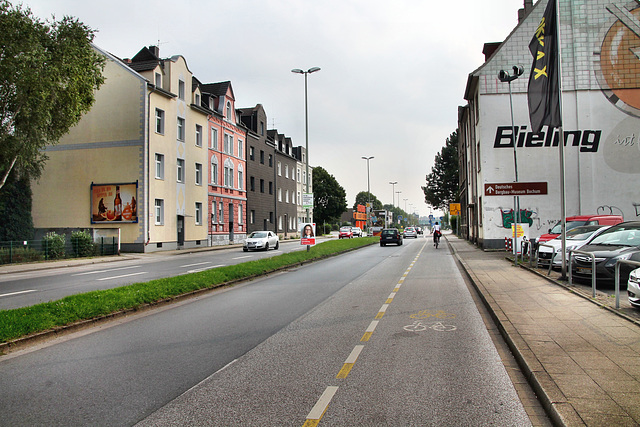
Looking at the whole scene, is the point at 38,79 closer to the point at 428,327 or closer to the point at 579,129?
the point at 428,327

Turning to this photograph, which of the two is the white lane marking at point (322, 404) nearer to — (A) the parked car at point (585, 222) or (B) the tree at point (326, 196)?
(A) the parked car at point (585, 222)

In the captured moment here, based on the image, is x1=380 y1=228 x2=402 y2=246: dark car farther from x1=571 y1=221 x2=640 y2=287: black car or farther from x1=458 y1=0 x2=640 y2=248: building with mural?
x1=571 y1=221 x2=640 y2=287: black car

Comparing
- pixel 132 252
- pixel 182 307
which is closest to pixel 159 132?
pixel 132 252

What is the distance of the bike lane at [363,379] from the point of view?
4.12 meters

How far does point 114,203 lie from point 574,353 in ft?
103

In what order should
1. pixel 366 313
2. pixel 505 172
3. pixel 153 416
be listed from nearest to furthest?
pixel 153 416
pixel 366 313
pixel 505 172

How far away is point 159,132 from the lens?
3412 centimetres

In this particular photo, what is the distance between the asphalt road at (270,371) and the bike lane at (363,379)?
2 centimetres

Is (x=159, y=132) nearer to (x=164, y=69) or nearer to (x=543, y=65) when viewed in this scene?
(x=164, y=69)

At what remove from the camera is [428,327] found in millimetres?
7918

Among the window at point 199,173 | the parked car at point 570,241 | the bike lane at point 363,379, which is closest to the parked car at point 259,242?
the window at point 199,173

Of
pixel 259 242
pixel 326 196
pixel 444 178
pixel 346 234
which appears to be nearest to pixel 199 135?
pixel 259 242

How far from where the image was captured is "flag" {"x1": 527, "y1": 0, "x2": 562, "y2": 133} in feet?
41.4

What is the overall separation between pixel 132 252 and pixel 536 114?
2628 centimetres
